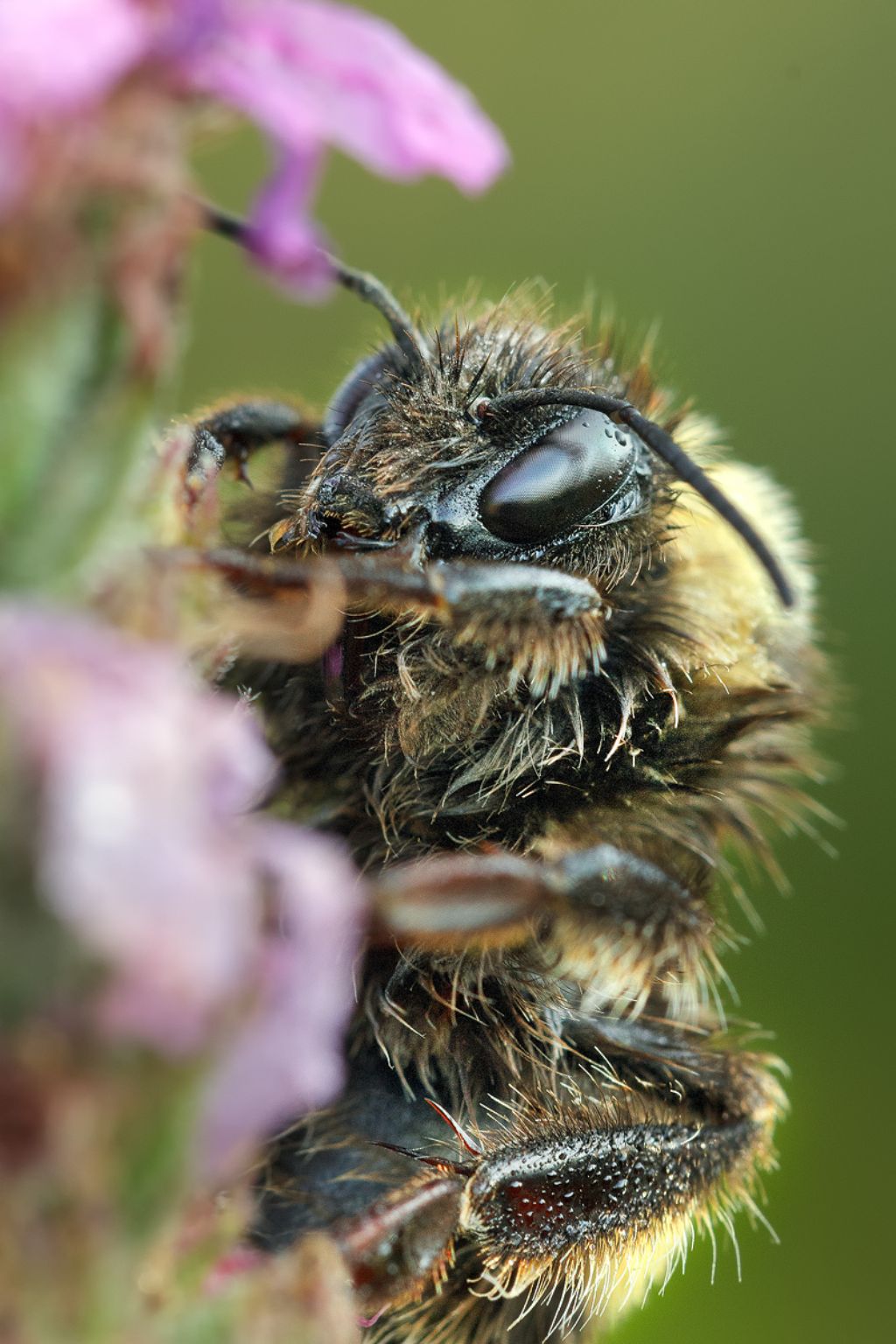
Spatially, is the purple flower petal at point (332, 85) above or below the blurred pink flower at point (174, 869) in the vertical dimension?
above

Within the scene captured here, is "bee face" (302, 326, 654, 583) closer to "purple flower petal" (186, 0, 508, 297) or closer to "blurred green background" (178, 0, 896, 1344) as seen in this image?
"purple flower petal" (186, 0, 508, 297)

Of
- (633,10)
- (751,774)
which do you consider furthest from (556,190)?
(751,774)

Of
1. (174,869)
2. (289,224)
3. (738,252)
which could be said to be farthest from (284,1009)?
(738,252)

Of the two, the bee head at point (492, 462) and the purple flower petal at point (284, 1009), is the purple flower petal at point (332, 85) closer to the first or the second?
the purple flower petal at point (284, 1009)

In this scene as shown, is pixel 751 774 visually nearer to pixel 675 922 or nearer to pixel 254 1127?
pixel 675 922

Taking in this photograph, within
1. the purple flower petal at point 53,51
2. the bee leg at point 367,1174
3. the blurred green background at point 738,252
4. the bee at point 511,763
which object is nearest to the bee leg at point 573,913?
the bee at point 511,763

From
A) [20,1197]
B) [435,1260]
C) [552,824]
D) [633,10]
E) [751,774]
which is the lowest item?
[435,1260]
